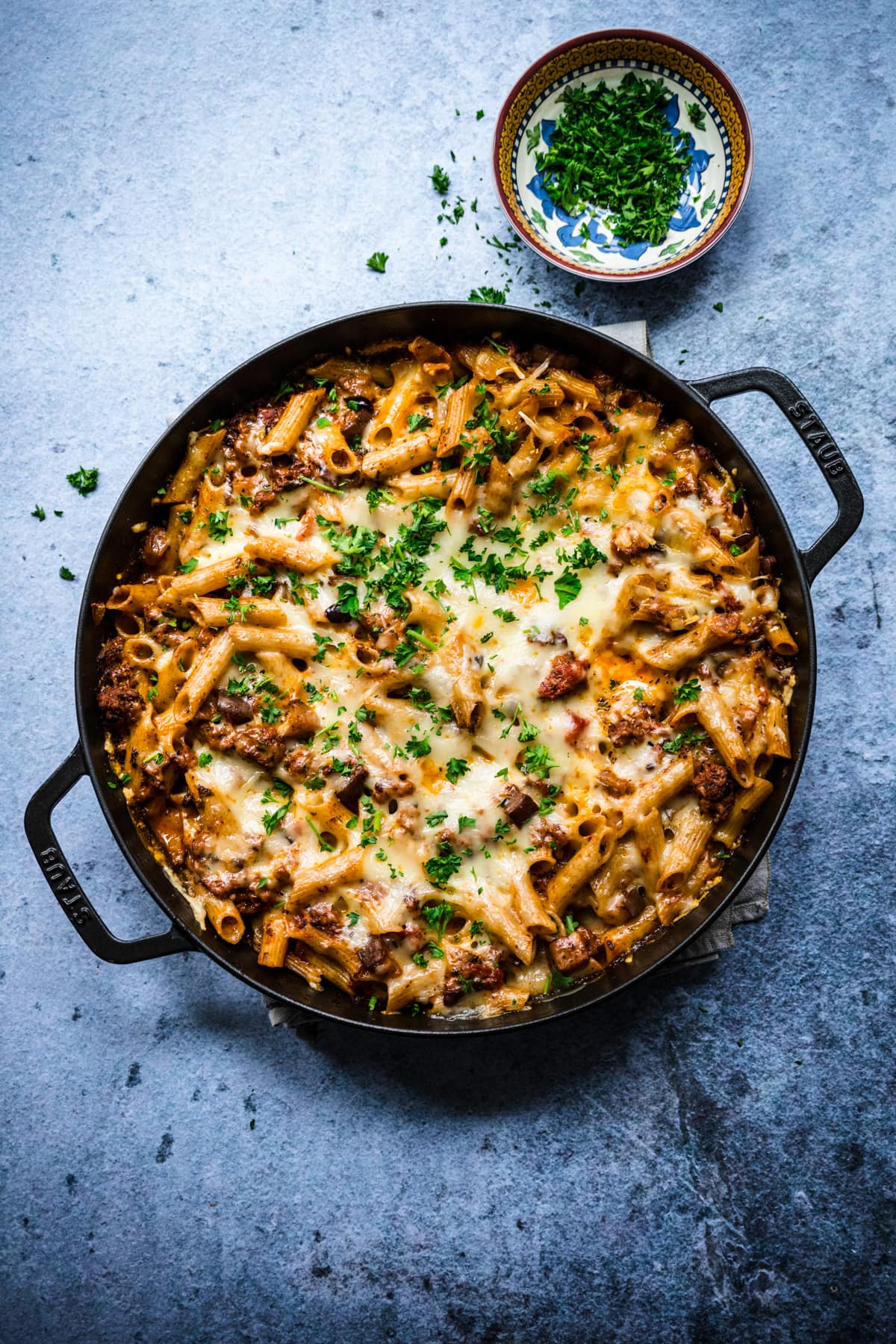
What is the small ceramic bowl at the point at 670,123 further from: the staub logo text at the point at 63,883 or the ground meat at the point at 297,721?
the staub logo text at the point at 63,883

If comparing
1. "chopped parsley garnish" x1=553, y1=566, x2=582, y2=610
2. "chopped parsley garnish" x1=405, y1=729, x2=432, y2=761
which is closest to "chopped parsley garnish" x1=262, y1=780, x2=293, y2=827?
"chopped parsley garnish" x1=405, y1=729, x2=432, y2=761

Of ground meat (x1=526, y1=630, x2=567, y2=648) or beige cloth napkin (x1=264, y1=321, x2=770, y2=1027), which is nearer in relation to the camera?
ground meat (x1=526, y1=630, x2=567, y2=648)

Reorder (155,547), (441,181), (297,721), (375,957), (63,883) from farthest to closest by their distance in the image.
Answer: (441,181) → (155,547) → (63,883) → (297,721) → (375,957)

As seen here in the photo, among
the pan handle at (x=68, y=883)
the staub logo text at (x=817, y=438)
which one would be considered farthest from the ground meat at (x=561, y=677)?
the pan handle at (x=68, y=883)

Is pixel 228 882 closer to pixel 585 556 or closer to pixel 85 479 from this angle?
pixel 585 556

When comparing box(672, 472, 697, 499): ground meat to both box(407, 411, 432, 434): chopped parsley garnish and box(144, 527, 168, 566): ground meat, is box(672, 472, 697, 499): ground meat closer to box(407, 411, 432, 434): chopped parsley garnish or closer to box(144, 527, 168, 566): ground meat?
box(407, 411, 432, 434): chopped parsley garnish

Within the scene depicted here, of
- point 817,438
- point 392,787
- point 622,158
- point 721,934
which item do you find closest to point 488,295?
point 622,158
